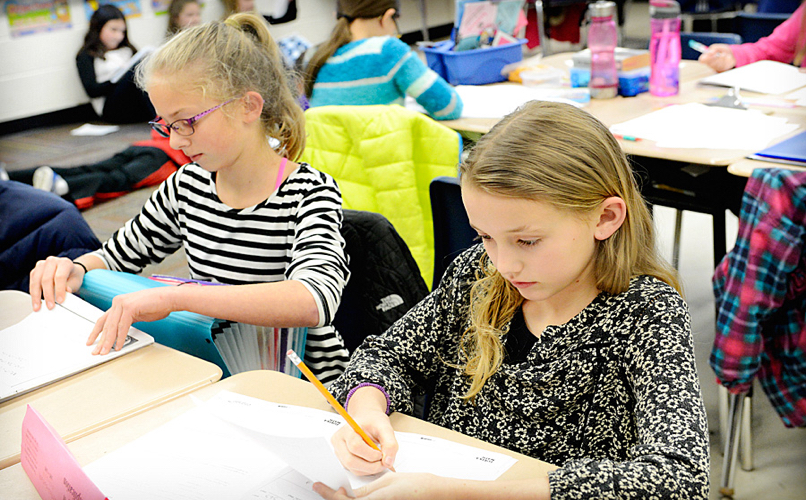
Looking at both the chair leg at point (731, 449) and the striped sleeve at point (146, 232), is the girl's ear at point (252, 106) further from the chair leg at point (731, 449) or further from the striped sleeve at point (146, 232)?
the chair leg at point (731, 449)


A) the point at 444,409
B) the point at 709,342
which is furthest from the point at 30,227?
the point at 709,342

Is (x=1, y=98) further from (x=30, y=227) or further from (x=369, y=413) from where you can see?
(x=30, y=227)

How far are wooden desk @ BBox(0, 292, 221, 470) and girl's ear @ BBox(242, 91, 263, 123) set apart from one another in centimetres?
45

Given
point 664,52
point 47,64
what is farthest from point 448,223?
point 664,52

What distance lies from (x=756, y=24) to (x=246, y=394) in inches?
99.5

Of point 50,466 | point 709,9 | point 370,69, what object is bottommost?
point 709,9

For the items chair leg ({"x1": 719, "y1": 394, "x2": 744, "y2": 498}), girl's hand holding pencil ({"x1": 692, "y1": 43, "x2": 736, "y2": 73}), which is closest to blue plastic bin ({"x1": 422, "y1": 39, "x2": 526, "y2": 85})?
girl's hand holding pencil ({"x1": 692, "y1": 43, "x2": 736, "y2": 73})

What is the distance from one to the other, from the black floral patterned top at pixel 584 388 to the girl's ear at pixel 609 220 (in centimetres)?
7

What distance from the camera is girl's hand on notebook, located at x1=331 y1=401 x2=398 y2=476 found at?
71 centimetres

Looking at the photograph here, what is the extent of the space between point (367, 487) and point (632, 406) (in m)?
0.34

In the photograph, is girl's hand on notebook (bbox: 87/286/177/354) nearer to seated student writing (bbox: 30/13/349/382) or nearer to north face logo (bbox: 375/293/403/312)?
seated student writing (bbox: 30/13/349/382)

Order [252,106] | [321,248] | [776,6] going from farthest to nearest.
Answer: [776,6] → [252,106] → [321,248]

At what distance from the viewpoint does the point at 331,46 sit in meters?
2.16

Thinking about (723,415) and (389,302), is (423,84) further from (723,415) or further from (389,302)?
(723,415)
